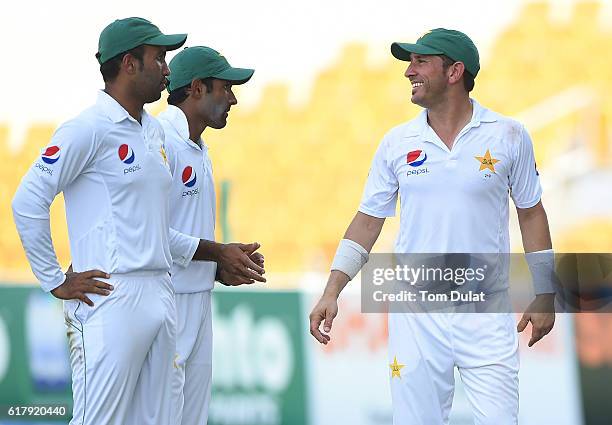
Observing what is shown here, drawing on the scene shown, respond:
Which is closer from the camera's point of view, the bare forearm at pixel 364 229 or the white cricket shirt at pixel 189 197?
the bare forearm at pixel 364 229

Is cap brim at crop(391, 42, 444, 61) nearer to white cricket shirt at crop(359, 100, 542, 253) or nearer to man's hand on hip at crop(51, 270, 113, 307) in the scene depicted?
white cricket shirt at crop(359, 100, 542, 253)

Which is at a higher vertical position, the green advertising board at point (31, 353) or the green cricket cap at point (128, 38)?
the green cricket cap at point (128, 38)

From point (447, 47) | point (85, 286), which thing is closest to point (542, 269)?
point (447, 47)

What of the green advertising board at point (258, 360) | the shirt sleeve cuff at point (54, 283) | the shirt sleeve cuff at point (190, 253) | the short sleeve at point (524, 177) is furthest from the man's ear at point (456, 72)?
the green advertising board at point (258, 360)

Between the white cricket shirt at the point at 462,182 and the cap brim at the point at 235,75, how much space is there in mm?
716

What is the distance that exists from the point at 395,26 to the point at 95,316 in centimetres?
762

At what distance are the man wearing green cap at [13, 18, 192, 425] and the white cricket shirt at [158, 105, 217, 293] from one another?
2.47ft

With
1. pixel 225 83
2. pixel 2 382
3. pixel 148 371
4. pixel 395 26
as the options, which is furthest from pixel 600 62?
pixel 148 371

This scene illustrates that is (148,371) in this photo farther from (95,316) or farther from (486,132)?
(486,132)

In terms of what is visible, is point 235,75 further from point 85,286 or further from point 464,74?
point 85,286

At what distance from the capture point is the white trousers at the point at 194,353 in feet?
14.0

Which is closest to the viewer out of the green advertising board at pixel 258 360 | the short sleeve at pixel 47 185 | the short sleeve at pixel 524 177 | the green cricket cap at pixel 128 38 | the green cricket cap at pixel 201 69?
the short sleeve at pixel 47 185

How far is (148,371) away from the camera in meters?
3.49

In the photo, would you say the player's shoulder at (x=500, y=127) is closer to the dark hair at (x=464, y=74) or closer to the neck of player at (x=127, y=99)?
the dark hair at (x=464, y=74)
